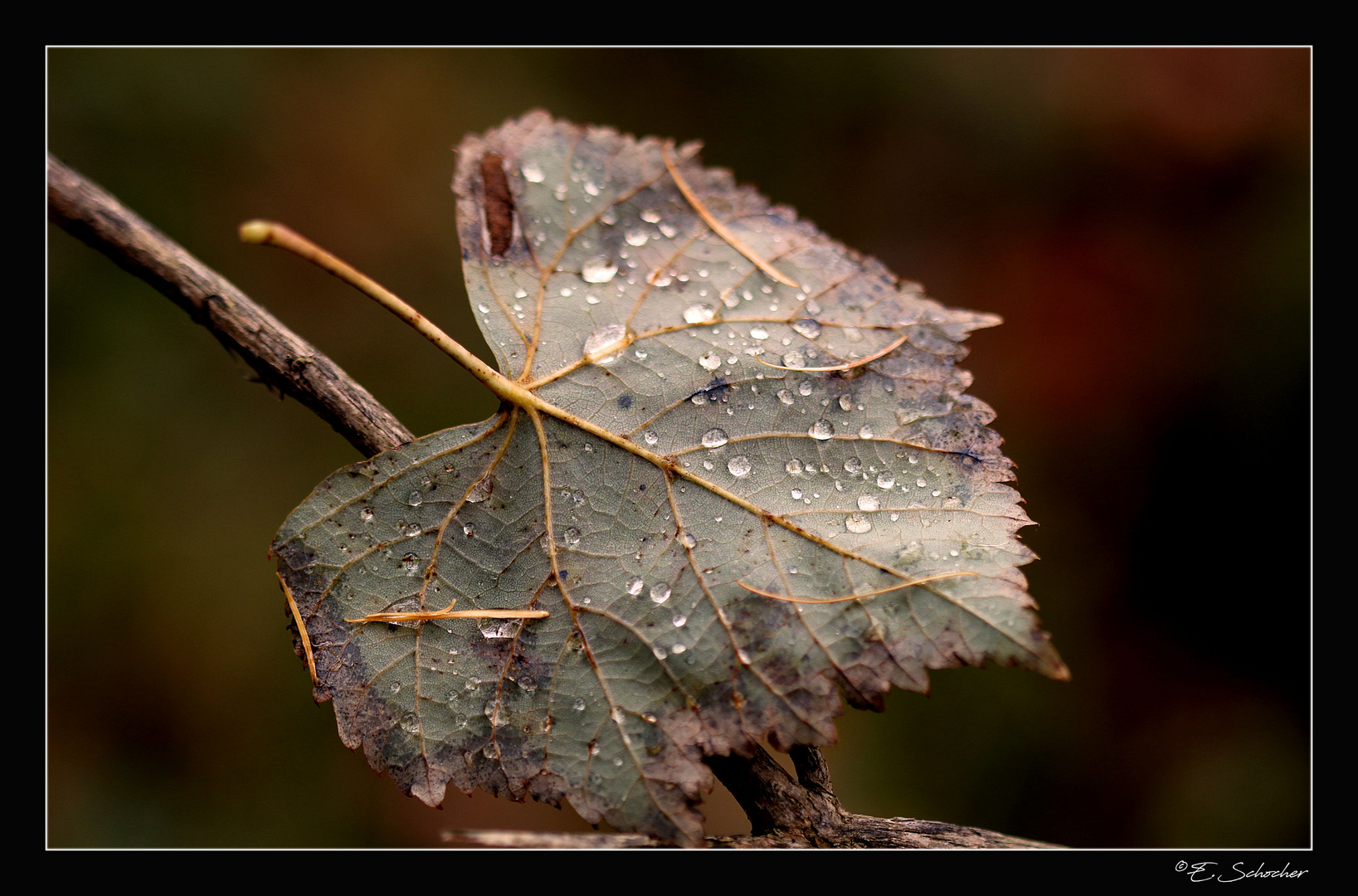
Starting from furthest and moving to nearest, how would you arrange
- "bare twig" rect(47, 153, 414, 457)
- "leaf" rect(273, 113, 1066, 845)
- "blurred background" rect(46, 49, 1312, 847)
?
"blurred background" rect(46, 49, 1312, 847), "bare twig" rect(47, 153, 414, 457), "leaf" rect(273, 113, 1066, 845)

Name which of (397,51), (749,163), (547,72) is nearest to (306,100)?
(397,51)

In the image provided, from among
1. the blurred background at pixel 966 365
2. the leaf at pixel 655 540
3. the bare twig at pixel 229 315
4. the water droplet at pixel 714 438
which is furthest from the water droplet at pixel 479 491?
the blurred background at pixel 966 365

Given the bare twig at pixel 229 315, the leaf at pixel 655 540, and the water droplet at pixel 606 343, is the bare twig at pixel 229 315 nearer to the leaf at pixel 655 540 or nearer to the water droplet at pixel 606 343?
the leaf at pixel 655 540

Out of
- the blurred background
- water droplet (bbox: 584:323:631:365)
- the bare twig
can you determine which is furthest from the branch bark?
the blurred background

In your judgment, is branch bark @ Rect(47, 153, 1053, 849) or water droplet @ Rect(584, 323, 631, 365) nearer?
branch bark @ Rect(47, 153, 1053, 849)

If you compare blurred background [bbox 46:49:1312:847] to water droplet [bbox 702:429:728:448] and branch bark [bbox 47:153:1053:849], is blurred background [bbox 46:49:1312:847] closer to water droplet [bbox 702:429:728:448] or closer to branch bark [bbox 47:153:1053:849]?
branch bark [bbox 47:153:1053:849]
